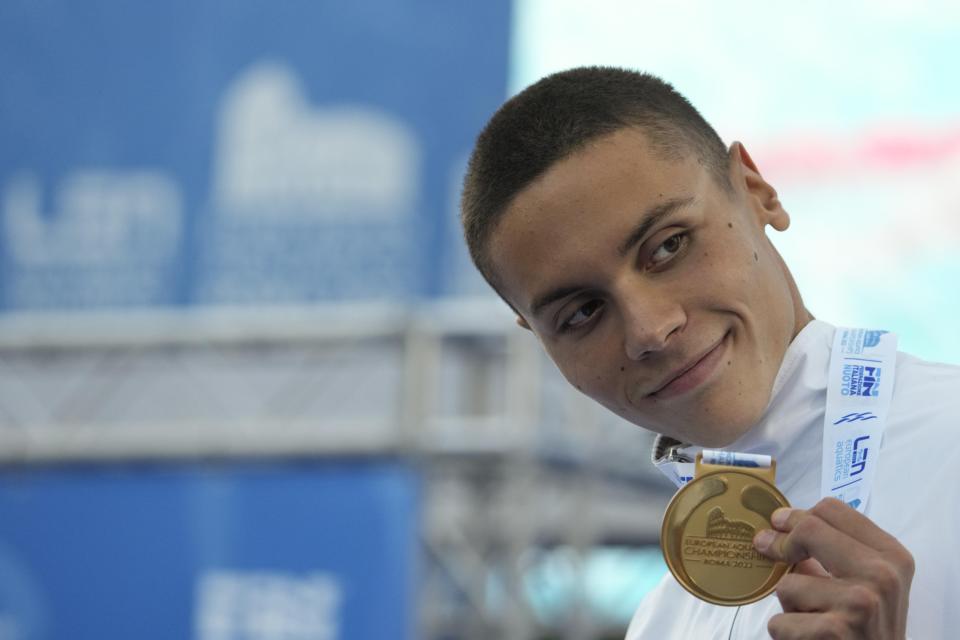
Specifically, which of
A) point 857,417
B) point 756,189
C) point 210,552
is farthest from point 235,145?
point 857,417

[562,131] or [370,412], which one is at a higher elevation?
[562,131]

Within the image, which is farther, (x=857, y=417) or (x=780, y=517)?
(x=857, y=417)

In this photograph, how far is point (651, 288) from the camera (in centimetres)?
155

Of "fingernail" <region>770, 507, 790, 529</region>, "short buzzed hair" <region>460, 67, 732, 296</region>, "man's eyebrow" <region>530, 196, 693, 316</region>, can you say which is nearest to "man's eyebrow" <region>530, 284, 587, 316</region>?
"man's eyebrow" <region>530, 196, 693, 316</region>

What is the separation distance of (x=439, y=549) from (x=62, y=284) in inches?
101

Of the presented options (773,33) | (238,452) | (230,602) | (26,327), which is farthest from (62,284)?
(773,33)

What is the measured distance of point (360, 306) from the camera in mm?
6777

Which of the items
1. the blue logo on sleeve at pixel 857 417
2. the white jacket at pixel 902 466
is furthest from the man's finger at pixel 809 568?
the blue logo on sleeve at pixel 857 417

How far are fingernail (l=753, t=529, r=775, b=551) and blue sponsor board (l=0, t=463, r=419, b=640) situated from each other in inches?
193

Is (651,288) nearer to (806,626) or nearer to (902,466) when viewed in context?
(902,466)

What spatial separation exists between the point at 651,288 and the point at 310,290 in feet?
17.8

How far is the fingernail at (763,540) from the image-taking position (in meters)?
1.35

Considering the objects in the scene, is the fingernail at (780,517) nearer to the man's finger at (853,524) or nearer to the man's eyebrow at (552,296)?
the man's finger at (853,524)

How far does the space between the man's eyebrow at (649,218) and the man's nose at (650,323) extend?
2.7 inches
